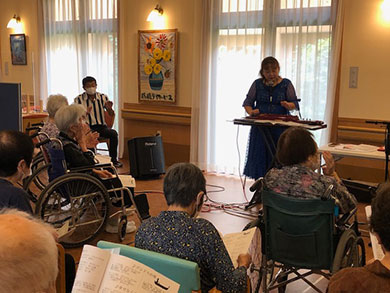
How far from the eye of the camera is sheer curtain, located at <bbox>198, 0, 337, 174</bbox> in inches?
197

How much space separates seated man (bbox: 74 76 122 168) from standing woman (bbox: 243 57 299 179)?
2396 mm

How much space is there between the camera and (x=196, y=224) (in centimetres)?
157

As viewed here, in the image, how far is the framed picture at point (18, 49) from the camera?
798cm

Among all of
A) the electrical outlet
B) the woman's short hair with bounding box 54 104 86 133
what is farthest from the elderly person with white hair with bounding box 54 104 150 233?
the electrical outlet

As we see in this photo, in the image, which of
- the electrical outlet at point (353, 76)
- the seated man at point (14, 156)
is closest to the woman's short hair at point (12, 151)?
the seated man at point (14, 156)

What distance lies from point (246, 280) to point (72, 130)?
223 centimetres

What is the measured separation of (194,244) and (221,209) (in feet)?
9.58

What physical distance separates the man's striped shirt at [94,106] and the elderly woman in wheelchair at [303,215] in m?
4.14

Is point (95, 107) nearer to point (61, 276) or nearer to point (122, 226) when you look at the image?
point (122, 226)

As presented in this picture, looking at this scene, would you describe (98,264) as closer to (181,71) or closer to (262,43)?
(262,43)

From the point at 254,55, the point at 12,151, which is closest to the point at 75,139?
the point at 12,151

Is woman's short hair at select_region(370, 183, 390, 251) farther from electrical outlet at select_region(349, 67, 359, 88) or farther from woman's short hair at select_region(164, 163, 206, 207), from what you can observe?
electrical outlet at select_region(349, 67, 359, 88)

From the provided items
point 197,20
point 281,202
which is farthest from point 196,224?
point 197,20

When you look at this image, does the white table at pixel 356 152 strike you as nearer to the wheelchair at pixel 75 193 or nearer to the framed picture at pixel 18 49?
the wheelchair at pixel 75 193
